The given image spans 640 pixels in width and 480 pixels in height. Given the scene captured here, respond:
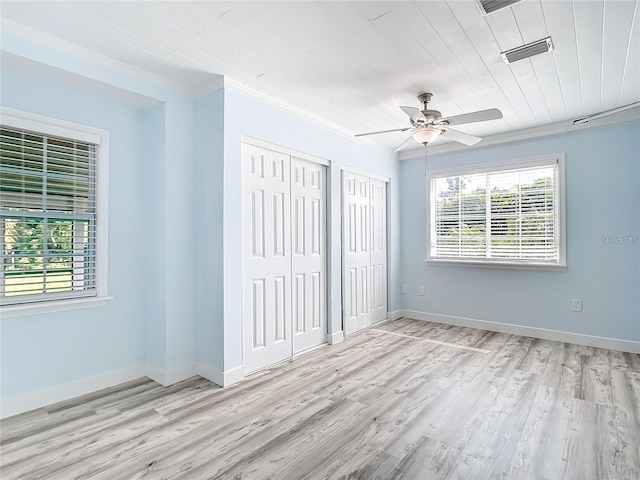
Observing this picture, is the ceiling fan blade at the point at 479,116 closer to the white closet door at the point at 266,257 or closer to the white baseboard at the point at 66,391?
the white closet door at the point at 266,257

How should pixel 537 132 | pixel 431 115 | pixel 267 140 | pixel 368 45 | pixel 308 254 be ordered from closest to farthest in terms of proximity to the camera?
pixel 368 45
pixel 431 115
pixel 267 140
pixel 308 254
pixel 537 132

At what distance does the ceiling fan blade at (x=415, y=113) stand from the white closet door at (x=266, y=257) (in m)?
1.29

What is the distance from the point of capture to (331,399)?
2.70 meters

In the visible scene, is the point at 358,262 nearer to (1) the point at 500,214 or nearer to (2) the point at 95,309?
(1) the point at 500,214

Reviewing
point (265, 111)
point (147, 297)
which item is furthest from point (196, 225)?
point (265, 111)

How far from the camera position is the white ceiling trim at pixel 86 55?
7.25 feet

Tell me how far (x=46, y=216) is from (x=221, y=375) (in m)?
1.84

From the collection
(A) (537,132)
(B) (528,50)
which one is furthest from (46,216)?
(A) (537,132)

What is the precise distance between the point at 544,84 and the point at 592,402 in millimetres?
2616

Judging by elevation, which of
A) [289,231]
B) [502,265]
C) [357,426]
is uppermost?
[289,231]

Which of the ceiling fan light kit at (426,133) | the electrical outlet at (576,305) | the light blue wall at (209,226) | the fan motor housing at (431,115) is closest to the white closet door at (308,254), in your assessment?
the light blue wall at (209,226)

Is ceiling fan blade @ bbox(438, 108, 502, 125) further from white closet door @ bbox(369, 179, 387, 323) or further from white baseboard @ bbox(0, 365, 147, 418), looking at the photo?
white baseboard @ bbox(0, 365, 147, 418)

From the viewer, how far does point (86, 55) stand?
8.23 ft

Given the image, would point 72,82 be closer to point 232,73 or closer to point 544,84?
point 232,73
